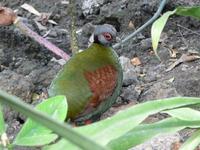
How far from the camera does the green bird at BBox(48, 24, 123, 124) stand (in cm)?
195

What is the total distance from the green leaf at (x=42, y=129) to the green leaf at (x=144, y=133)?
267 millimetres

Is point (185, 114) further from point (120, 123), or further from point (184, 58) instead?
point (184, 58)

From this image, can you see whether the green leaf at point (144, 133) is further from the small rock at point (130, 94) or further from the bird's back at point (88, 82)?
the small rock at point (130, 94)

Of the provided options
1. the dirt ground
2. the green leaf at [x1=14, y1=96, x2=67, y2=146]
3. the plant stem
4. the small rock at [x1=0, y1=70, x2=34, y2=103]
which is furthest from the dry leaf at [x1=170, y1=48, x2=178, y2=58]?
the plant stem

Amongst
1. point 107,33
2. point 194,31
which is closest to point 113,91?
point 107,33

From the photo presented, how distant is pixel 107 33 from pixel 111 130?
119 centimetres

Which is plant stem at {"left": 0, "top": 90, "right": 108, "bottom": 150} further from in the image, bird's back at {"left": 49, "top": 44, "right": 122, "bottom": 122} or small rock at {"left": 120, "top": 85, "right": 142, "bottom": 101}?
small rock at {"left": 120, "top": 85, "right": 142, "bottom": 101}

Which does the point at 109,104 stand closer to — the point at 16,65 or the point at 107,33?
the point at 107,33

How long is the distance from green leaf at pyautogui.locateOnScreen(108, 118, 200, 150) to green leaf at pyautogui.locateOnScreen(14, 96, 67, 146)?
27cm

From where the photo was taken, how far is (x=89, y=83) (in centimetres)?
197

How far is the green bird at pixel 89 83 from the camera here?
1.95 metres

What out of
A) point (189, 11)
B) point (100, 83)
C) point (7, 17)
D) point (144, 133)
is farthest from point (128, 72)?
point (144, 133)

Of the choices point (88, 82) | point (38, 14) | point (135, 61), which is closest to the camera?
point (88, 82)

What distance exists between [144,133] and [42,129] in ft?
1.21
